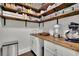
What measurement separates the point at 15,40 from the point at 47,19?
1.57 feet

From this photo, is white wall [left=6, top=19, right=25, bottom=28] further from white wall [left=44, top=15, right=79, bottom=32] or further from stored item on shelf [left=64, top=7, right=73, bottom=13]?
stored item on shelf [left=64, top=7, right=73, bottom=13]

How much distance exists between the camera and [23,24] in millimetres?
1119

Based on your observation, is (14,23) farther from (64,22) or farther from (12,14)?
(64,22)

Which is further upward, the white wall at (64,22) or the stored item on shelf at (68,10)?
the stored item on shelf at (68,10)

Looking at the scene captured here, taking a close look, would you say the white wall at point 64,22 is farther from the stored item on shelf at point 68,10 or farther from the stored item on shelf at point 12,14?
the stored item on shelf at point 12,14

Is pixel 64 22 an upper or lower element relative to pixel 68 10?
lower

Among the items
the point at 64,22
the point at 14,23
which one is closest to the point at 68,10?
the point at 64,22

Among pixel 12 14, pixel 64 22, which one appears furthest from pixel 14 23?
pixel 64 22

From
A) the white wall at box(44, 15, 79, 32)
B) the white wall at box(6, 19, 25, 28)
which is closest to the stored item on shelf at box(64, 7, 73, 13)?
the white wall at box(44, 15, 79, 32)

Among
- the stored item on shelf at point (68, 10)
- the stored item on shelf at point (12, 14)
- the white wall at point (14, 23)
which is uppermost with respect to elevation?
the stored item on shelf at point (68, 10)

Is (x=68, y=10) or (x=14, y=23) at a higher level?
(x=68, y=10)

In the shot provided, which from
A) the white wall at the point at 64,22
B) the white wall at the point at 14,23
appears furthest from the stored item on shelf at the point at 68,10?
the white wall at the point at 14,23

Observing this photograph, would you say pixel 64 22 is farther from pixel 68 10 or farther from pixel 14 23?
pixel 14 23

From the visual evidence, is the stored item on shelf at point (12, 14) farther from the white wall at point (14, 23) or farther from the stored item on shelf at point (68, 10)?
the stored item on shelf at point (68, 10)
